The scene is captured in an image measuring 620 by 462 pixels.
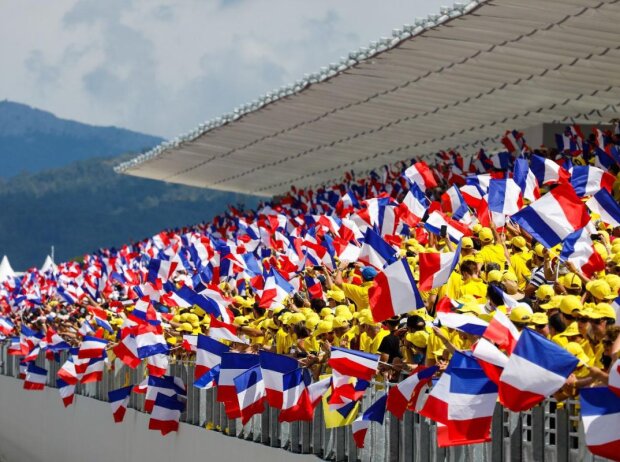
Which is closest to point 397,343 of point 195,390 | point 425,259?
point 425,259

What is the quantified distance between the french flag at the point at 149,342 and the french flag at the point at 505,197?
4.65 meters

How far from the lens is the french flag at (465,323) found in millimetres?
Answer: 9766

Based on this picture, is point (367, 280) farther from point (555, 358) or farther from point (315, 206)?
point (315, 206)

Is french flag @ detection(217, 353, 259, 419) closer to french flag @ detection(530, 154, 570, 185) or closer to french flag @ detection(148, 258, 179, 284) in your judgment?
french flag @ detection(530, 154, 570, 185)

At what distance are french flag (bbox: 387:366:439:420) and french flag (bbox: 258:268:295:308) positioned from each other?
4.54 m

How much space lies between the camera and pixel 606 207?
Answer: 15008 millimetres

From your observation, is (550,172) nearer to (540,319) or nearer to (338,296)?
(338,296)

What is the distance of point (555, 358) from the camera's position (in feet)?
26.8

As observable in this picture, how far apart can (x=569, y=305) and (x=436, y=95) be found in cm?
2532

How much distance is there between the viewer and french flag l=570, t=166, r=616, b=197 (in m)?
17.5

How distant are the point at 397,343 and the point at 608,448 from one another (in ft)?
12.4

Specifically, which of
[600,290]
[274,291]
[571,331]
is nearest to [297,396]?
[274,291]

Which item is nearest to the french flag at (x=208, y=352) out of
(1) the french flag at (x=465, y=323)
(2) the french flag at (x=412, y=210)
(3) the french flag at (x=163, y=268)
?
(2) the french flag at (x=412, y=210)

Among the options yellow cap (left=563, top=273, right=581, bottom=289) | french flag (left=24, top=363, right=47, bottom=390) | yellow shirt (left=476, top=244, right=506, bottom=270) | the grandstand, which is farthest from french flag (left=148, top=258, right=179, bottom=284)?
yellow cap (left=563, top=273, right=581, bottom=289)
